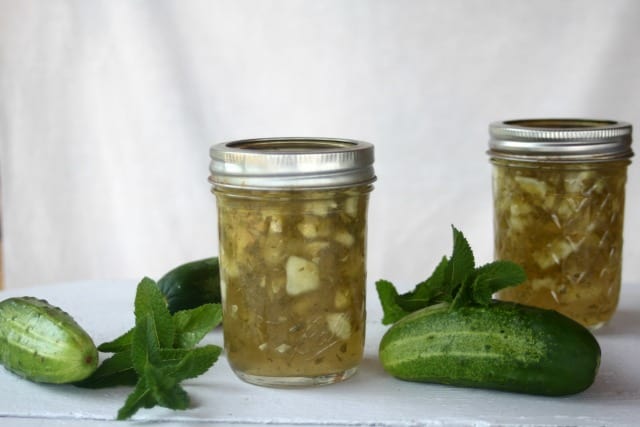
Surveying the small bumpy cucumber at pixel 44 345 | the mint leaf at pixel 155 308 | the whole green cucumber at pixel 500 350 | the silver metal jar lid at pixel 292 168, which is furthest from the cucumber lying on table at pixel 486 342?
the small bumpy cucumber at pixel 44 345

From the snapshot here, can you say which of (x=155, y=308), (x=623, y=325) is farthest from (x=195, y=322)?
(x=623, y=325)

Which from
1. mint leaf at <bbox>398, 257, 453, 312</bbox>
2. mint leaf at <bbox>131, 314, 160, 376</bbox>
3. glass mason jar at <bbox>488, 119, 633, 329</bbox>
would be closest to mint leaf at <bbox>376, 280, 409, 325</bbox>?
mint leaf at <bbox>398, 257, 453, 312</bbox>

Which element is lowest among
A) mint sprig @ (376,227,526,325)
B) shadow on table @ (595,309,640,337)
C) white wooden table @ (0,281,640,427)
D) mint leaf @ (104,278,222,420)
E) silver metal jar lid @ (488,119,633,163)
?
shadow on table @ (595,309,640,337)

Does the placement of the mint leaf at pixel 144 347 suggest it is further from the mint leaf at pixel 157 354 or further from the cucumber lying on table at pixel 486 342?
the cucumber lying on table at pixel 486 342

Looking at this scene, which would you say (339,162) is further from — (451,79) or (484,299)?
(451,79)

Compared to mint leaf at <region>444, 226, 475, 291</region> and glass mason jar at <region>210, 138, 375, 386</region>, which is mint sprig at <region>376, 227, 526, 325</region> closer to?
mint leaf at <region>444, 226, 475, 291</region>

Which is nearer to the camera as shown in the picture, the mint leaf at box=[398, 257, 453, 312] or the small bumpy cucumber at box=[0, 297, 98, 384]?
the small bumpy cucumber at box=[0, 297, 98, 384]

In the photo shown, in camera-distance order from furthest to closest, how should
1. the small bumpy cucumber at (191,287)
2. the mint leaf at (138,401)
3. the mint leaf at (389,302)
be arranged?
the small bumpy cucumber at (191,287)
the mint leaf at (389,302)
the mint leaf at (138,401)

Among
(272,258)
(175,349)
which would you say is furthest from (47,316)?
(272,258)
